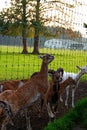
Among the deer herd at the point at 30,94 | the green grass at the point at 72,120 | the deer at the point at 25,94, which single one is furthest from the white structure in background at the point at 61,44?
the deer at the point at 25,94

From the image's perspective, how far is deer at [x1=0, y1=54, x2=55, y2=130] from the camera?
5.83m

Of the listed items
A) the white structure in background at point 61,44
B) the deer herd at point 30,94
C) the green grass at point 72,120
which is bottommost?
the green grass at point 72,120

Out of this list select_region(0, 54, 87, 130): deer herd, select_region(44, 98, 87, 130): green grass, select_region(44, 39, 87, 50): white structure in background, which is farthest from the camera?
select_region(44, 39, 87, 50): white structure in background

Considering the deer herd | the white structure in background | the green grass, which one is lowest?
the green grass

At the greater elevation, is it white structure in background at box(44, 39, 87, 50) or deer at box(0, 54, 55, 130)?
white structure in background at box(44, 39, 87, 50)

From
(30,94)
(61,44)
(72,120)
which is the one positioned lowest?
(72,120)

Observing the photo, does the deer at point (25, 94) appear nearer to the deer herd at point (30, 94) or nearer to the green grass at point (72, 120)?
the deer herd at point (30, 94)

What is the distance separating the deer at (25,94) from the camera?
5828 mm

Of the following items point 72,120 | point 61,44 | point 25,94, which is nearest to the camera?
point 25,94

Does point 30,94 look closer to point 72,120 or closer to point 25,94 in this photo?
point 25,94

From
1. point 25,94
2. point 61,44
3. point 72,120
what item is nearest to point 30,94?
point 25,94

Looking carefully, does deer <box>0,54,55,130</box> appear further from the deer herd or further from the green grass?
the green grass

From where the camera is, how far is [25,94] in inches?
240

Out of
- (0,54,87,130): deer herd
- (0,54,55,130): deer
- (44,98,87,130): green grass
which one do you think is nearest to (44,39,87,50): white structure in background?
(44,98,87,130): green grass
